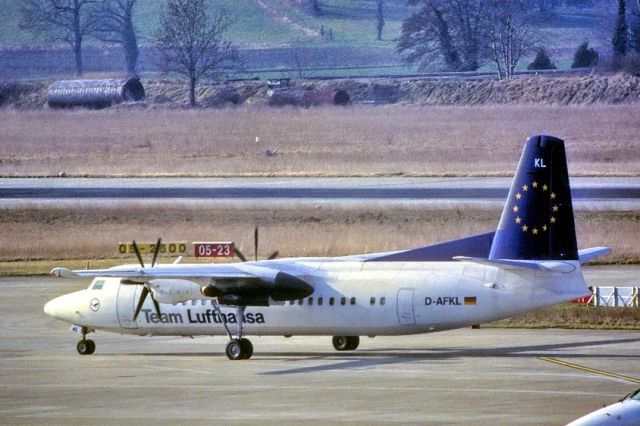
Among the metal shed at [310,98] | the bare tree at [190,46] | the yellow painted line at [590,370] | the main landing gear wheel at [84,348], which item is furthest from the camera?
the bare tree at [190,46]

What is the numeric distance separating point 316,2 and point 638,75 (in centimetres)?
8842

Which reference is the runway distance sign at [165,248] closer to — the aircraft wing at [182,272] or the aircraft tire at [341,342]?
the aircraft tire at [341,342]

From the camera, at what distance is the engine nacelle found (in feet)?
114

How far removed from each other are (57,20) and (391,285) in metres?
133

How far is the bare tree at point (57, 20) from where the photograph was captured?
494ft

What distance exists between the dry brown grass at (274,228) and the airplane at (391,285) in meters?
18.7

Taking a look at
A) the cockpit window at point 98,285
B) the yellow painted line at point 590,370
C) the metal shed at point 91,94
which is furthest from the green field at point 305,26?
the yellow painted line at point 590,370

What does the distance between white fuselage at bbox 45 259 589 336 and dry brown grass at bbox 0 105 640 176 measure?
4434 centimetres

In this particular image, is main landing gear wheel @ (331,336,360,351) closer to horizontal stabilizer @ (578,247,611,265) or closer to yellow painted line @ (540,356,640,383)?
yellow painted line @ (540,356,640,383)

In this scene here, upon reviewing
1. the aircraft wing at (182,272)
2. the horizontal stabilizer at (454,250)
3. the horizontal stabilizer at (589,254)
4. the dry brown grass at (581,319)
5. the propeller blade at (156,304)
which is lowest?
the dry brown grass at (581,319)

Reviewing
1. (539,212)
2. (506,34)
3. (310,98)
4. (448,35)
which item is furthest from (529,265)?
(448,35)

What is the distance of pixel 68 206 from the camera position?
220 feet

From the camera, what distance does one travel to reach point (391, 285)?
3328cm

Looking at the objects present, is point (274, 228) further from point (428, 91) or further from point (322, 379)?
point (428, 91)
